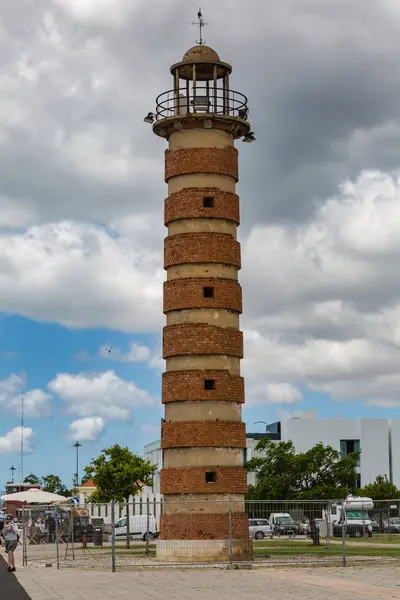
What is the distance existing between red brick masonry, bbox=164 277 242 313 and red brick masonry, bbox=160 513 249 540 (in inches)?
345

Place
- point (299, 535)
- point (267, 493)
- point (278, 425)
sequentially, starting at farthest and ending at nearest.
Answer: point (278, 425), point (267, 493), point (299, 535)

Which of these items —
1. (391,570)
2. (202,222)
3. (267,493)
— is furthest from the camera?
(267,493)

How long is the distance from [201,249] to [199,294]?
1962 millimetres

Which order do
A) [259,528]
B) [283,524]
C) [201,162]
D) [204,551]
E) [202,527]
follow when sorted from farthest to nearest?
[259,528]
[283,524]
[201,162]
[202,527]
[204,551]

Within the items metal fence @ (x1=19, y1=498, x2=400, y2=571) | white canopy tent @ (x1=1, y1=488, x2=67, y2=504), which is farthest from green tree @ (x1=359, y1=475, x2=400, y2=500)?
metal fence @ (x1=19, y1=498, x2=400, y2=571)

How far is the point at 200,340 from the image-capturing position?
1754 inches

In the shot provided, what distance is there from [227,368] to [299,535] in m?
7.59

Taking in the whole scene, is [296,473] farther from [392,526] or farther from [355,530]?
[392,526]

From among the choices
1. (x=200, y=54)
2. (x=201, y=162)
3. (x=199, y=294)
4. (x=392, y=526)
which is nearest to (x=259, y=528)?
(x=392, y=526)

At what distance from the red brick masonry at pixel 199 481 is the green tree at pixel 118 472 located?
29.5 m

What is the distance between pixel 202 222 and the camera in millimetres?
45562

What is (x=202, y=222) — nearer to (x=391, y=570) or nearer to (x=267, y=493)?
(x=391, y=570)

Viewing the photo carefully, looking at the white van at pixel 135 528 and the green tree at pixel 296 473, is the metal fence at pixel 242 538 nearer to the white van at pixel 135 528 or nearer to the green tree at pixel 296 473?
the white van at pixel 135 528

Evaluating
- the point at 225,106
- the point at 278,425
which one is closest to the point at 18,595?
the point at 225,106
